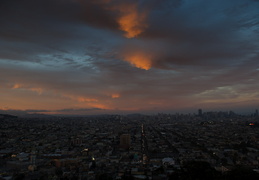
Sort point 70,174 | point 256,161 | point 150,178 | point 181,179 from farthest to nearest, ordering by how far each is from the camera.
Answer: point 256,161, point 70,174, point 150,178, point 181,179

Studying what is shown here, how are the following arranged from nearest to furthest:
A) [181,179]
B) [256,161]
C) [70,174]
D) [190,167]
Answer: [181,179] → [190,167] → [70,174] → [256,161]

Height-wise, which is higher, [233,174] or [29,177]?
[233,174]

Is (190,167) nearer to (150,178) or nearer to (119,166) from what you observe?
(150,178)

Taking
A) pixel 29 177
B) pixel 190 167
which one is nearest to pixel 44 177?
pixel 29 177

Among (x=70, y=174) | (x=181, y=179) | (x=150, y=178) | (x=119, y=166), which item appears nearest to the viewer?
(x=181, y=179)

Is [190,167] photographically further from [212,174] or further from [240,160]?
[240,160]

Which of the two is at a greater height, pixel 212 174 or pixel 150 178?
pixel 212 174

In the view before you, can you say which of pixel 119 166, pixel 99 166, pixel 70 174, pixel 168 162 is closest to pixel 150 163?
pixel 168 162

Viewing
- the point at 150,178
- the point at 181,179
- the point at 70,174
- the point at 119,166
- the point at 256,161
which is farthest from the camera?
the point at 256,161

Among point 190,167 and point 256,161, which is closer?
point 190,167
